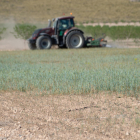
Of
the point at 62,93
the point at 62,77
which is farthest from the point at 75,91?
the point at 62,77

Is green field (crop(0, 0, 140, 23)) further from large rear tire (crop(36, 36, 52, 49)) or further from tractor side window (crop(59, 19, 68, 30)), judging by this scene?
large rear tire (crop(36, 36, 52, 49))

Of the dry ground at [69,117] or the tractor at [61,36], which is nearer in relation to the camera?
the dry ground at [69,117]

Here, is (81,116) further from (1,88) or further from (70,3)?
(70,3)

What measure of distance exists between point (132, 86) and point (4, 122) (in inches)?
114

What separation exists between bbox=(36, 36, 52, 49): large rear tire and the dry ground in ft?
32.6

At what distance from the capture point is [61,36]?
15516mm

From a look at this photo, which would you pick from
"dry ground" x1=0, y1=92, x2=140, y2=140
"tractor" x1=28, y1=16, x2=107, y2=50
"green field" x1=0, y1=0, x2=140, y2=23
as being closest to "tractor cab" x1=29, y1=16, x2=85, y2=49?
"tractor" x1=28, y1=16, x2=107, y2=50

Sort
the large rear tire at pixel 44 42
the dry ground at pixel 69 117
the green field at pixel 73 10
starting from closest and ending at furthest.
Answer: the dry ground at pixel 69 117 < the large rear tire at pixel 44 42 < the green field at pixel 73 10

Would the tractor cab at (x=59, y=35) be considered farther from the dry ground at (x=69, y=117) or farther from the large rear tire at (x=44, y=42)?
the dry ground at (x=69, y=117)

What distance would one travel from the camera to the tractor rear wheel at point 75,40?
600 inches

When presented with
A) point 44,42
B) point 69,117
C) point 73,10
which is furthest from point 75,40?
point 73,10

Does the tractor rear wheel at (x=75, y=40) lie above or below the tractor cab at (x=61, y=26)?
below

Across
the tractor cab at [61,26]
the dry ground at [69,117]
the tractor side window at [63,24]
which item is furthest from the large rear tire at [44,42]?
the dry ground at [69,117]

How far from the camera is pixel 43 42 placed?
15.4 meters
